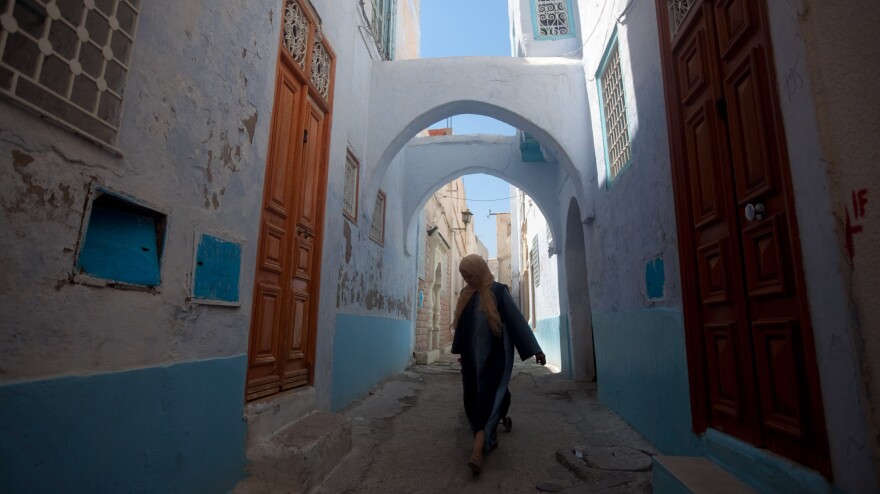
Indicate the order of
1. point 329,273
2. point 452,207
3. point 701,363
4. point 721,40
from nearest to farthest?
point 721,40, point 701,363, point 329,273, point 452,207

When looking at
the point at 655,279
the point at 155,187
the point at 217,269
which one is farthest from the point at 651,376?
the point at 155,187

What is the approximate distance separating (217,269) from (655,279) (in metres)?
2.72

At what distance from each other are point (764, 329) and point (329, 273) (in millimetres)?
3110

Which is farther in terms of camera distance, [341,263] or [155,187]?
[341,263]

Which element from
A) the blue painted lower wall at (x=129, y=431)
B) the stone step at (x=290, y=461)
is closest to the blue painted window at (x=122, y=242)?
the blue painted lower wall at (x=129, y=431)

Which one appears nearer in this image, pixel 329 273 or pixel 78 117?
pixel 78 117

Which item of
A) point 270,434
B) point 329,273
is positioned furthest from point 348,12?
point 270,434

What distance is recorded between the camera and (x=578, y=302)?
22.1ft

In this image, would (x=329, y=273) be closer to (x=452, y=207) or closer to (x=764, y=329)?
(x=764, y=329)

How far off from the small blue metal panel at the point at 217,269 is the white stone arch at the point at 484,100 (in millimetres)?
3118

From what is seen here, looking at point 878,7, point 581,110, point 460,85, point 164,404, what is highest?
point 460,85

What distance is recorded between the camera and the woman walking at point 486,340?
332cm

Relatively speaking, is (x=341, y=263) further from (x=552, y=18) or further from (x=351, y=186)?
(x=552, y=18)

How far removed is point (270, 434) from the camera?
9.00 feet
